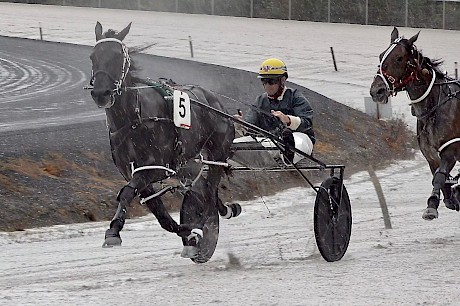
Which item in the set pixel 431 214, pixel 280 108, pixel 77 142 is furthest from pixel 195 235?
pixel 77 142

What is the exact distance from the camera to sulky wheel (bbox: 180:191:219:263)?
29.2 ft

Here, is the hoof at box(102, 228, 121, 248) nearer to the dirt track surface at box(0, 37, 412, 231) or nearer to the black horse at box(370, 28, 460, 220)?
the black horse at box(370, 28, 460, 220)

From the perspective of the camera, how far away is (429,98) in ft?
34.2

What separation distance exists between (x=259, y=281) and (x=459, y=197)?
108 inches

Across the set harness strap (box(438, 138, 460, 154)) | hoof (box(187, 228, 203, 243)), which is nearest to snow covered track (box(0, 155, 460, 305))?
hoof (box(187, 228, 203, 243))

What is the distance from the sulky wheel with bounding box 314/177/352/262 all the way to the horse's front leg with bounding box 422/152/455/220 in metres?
0.71

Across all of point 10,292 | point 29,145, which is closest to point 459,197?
point 10,292

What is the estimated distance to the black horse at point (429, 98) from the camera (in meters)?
10.2

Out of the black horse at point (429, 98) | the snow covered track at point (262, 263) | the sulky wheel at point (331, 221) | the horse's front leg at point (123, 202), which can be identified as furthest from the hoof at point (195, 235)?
the black horse at point (429, 98)

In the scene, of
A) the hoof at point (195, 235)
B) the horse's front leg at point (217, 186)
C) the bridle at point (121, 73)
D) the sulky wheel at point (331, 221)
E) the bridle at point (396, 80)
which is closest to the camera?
the bridle at point (121, 73)

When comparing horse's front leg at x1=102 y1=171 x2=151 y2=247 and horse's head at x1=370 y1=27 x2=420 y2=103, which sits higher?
horse's head at x1=370 y1=27 x2=420 y2=103

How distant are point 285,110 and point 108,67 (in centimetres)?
226

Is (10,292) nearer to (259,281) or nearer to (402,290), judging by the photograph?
(259,281)

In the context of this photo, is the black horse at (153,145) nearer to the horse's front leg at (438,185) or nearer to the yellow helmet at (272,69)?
the yellow helmet at (272,69)
